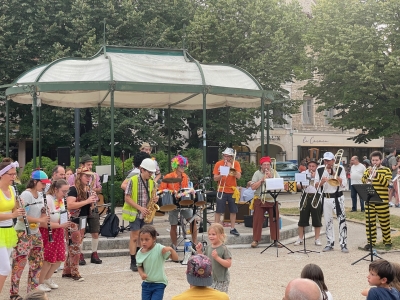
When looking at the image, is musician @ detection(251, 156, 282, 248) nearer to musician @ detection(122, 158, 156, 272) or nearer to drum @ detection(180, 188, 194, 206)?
drum @ detection(180, 188, 194, 206)

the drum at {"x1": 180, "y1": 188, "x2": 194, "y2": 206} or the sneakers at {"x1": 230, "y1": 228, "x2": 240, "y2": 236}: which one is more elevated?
the drum at {"x1": 180, "y1": 188, "x2": 194, "y2": 206}

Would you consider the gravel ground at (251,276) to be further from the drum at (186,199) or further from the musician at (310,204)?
the drum at (186,199)

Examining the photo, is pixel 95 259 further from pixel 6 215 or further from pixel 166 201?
pixel 6 215

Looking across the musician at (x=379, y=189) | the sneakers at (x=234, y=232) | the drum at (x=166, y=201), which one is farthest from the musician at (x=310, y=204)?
the drum at (x=166, y=201)

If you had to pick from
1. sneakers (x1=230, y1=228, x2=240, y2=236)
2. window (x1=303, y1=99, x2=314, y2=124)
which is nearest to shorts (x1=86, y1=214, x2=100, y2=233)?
sneakers (x1=230, y1=228, x2=240, y2=236)

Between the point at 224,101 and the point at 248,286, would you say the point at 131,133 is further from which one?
the point at 248,286

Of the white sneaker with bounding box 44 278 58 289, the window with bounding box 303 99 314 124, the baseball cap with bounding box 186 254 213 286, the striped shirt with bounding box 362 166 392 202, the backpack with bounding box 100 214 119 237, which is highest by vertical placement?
the window with bounding box 303 99 314 124

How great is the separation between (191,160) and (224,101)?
25.7ft

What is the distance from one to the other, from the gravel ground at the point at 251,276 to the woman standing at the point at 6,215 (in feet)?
4.00

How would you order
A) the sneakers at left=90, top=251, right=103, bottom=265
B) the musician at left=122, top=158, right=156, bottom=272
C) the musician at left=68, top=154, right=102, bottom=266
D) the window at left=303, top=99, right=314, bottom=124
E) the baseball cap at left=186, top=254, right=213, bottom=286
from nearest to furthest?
the baseball cap at left=186, top=254, right=213, bottom=286 < the musician at left=122, top=158, right=156, bottom=272 < the musician at left=68, top=154, right=102, bottom=266 < the sneakers at left=90, top=251, right=103, bottom=265 < the window at left=303, top=99, right=314, bottom=124

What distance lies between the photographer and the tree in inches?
1108

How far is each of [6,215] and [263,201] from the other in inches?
241

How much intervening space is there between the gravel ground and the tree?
1806 cm

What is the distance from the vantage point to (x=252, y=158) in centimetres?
4322
